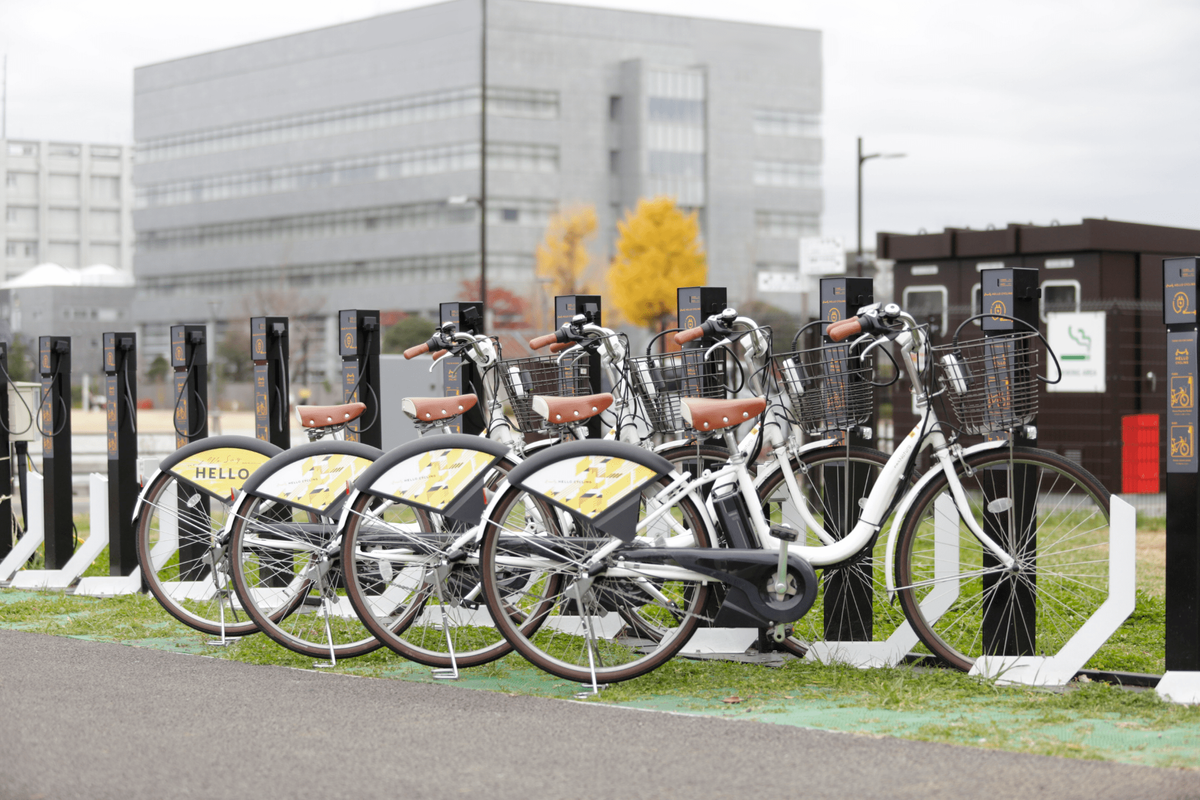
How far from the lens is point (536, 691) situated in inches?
231

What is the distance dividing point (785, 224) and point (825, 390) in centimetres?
8024

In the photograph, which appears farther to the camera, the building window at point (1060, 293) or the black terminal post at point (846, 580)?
the building window at point (1060, 293)

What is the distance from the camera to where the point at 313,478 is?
658cm

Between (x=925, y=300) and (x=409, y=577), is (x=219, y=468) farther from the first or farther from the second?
(x=925, y=300)

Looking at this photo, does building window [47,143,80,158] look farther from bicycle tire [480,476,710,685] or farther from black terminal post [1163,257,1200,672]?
black terminal post [1163,257,1200,672]

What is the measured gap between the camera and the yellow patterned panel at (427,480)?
20.1ft

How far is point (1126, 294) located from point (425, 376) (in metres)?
7.61

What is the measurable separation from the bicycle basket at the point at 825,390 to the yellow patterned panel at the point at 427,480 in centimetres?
136

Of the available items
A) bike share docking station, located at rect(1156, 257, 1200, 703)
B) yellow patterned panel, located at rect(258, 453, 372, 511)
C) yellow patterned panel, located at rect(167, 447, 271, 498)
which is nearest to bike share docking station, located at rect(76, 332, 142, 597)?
yellow patterned panel, located at rect(167, 447, 271, 498)

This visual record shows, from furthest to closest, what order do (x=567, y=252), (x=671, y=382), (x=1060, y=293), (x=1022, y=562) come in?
(x=567, y=252), (x=1060, y=293), (x=671, y=382), (x=1022, y=562)

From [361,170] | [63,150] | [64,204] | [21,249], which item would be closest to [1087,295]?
[361,170]

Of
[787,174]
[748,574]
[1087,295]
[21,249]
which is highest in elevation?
[787,174]

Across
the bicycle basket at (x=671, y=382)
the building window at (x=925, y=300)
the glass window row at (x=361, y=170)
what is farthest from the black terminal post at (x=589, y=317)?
the glass window row at (x=361, y=170)

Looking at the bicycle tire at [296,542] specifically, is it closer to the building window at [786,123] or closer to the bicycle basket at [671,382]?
the bicycle basket at [671,382]
